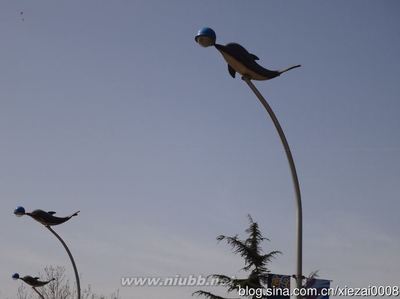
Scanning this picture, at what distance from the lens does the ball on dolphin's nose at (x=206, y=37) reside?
899 cm

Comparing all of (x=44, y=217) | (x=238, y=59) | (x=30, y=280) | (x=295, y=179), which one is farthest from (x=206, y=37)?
(x=30, y=280)

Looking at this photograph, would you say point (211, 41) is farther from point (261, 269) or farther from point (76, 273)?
point (261, 269)

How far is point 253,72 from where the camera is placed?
9539 millimetres

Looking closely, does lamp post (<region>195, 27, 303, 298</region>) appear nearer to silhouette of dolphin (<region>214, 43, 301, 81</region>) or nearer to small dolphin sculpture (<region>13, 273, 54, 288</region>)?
silhouette of dolphin (<region>214, 43, 301, 81</region>)

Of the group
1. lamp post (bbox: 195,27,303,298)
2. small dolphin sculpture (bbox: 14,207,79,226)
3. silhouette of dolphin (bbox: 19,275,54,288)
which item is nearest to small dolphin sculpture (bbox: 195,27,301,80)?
lamp post (bbox: 195,27,303,298)

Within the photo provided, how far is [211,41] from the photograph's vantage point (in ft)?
29.7

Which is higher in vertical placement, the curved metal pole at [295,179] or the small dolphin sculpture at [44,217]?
the small dolphin sculpture at [44,217]

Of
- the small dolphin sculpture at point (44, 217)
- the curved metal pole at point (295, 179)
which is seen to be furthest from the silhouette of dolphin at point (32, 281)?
the curved metal pole at point (295, 179)

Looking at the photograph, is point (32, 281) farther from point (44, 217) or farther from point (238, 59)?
point (238, 59)

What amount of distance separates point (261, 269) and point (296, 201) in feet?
48.3

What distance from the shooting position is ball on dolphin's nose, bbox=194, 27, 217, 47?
29.5ft

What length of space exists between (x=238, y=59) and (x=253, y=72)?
41 cm

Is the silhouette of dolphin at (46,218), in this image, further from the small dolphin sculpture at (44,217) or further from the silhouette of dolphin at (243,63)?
the silhouette of dolphin at (243,63)

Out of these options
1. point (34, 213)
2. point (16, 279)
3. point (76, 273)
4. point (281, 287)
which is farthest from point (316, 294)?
point (16, 279)
